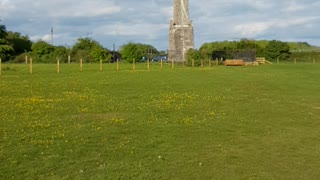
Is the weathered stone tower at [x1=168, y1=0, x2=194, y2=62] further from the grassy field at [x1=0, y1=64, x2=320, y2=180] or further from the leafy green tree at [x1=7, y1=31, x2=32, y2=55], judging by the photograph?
the grassy field at [x1=0, y1=64, x2=320, y2=180]

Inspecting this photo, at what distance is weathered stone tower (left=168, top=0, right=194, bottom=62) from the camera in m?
79.2

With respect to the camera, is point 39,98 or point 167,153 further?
point 39,98

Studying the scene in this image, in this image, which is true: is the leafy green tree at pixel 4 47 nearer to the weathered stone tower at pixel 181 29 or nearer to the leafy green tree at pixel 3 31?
the leafy green tree at pixel 3 31

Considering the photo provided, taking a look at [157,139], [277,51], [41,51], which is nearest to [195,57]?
[277,51]

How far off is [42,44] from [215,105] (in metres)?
79.9

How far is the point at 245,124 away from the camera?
45.0 feet

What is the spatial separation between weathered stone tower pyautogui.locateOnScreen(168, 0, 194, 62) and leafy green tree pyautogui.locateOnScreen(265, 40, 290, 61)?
2459cm

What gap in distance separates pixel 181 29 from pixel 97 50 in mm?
14837

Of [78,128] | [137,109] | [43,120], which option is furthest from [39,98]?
[78,128]

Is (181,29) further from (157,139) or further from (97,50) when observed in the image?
(157,139)

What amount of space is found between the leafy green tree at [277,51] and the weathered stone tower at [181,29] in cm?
2459

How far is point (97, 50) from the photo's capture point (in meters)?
83.2

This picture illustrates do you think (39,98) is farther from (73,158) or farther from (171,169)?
(171,169)

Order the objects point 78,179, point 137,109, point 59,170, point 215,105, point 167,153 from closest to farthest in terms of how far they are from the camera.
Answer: point 78,179
point 59,170
point 167,153
point 137,109
point 215,105
